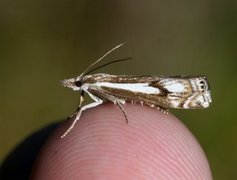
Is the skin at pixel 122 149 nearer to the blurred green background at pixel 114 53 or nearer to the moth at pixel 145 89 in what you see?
the moth at pixel 145 89

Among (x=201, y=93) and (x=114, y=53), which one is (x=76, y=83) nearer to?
(x=201, y=93)

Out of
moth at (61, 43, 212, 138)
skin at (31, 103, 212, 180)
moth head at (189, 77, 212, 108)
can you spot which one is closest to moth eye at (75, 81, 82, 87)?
moth at (61, 43, 212, 138)

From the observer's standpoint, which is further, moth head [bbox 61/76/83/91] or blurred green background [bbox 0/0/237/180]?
blurred green background [bbox 0/0/237/180]

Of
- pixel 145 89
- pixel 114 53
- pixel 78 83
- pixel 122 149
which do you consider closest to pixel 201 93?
pixel 145 89

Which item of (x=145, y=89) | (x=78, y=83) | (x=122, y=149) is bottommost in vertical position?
(x=122, y=149)

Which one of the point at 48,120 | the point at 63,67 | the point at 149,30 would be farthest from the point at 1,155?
the point at 149,30

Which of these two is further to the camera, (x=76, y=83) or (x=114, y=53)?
(x=114, y=53)

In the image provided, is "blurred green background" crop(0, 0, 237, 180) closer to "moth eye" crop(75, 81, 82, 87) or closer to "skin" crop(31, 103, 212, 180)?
"skin" crop(31, 103, 212, 180)

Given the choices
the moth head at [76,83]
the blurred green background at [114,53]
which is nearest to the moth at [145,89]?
the moth head at [76,83]
